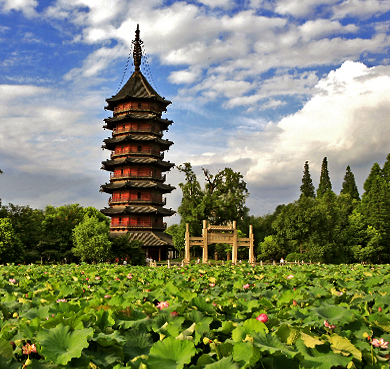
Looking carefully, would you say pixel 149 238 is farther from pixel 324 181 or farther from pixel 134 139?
pixel 324 181

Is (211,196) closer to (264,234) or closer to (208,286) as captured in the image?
(264,234)

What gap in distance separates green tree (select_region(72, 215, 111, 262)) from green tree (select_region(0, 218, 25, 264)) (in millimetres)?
4148

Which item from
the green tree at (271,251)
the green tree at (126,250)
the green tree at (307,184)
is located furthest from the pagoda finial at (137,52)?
the green tree at (307,184)

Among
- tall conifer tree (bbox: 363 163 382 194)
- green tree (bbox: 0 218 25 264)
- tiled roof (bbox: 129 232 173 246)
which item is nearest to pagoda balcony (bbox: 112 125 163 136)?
tiled roof (bbox: 129 232 173 246)

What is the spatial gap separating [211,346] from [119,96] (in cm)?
4160

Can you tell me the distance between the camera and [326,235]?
4050cm

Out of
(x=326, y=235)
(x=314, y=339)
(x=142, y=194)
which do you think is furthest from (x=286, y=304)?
(x=326, y=235)

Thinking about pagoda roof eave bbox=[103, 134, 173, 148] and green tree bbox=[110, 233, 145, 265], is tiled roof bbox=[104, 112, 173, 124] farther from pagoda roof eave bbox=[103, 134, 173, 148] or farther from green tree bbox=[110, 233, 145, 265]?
green tree bbox=[110, 233, 145, 265]

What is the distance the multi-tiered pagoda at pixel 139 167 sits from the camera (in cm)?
3897

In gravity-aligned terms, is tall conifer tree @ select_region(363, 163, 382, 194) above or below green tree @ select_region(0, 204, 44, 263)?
above

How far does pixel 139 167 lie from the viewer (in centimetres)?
3981

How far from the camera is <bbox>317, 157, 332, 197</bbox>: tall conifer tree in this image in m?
66.5

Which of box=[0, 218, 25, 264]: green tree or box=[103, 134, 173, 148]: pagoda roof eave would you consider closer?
box=[0, 218, 25, 264]: green tree

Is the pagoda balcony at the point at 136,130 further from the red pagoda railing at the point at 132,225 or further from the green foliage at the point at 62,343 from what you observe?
the green foliage at the point at 62,343
